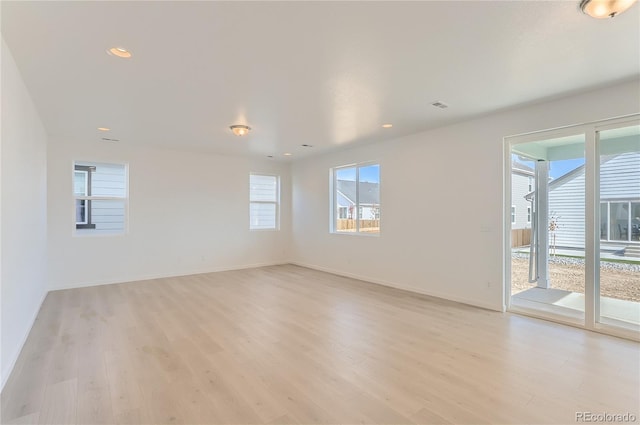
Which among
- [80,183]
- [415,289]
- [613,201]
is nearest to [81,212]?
[80,183]

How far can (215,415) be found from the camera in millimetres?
1996

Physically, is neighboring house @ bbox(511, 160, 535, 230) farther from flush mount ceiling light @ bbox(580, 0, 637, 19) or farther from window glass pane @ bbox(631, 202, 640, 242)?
flush mount ceiling light @ bbox(580, 0, 637, 19)

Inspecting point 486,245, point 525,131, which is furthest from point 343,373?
point 525,131

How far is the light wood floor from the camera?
2.04 meters

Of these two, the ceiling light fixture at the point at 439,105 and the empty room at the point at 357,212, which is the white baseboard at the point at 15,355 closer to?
the empty room at the point at 357,212

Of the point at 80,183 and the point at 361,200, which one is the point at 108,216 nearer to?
the point at 80,183

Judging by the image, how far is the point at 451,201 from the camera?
466cm

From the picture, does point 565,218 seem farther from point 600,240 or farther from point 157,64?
point 157,64

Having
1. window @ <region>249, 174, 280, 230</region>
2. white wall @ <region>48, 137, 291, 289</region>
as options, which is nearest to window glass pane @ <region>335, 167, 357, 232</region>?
white wall @ <region>48, 137, 291, 289</region>

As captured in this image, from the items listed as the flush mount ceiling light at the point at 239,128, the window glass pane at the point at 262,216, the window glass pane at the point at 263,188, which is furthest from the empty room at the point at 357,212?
the window glass pane at the point at 262,216

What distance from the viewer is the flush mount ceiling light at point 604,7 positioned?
1.91m

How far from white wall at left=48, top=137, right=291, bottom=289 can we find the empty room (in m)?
0.04

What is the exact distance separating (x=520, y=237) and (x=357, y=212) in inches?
116

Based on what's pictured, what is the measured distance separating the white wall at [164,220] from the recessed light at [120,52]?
3625mm
